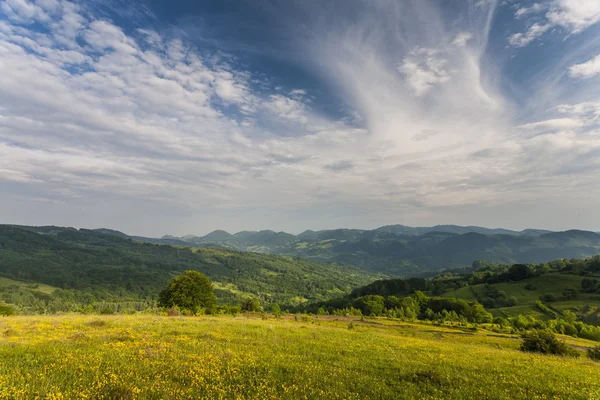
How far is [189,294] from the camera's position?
6794 cm

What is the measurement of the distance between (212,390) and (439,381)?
10128 mm

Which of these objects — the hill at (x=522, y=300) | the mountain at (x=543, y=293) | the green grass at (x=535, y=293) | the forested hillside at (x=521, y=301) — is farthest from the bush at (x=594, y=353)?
the green grass at (x=535, y=293)

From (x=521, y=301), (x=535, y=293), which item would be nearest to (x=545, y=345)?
(x=521, y=301)

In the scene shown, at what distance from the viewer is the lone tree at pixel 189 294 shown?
65.4 metres

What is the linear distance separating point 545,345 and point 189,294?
6808 centimetres

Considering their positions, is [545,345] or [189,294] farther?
[189,294]

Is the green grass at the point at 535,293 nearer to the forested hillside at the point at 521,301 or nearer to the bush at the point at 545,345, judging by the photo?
the forested hillside at the point at 521,301

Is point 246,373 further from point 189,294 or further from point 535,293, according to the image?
point 535,293

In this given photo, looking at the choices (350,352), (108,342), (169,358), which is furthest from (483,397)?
(108,342)

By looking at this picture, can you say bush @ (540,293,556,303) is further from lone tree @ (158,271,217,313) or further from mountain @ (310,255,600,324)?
lone tree @ (158,271,217,313)

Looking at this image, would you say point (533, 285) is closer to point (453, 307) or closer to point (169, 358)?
point (453, 307)

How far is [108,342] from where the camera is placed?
1597cm

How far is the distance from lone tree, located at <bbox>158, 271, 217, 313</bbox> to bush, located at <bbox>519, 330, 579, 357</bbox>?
6113 cm

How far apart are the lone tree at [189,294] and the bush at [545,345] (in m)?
61.1
